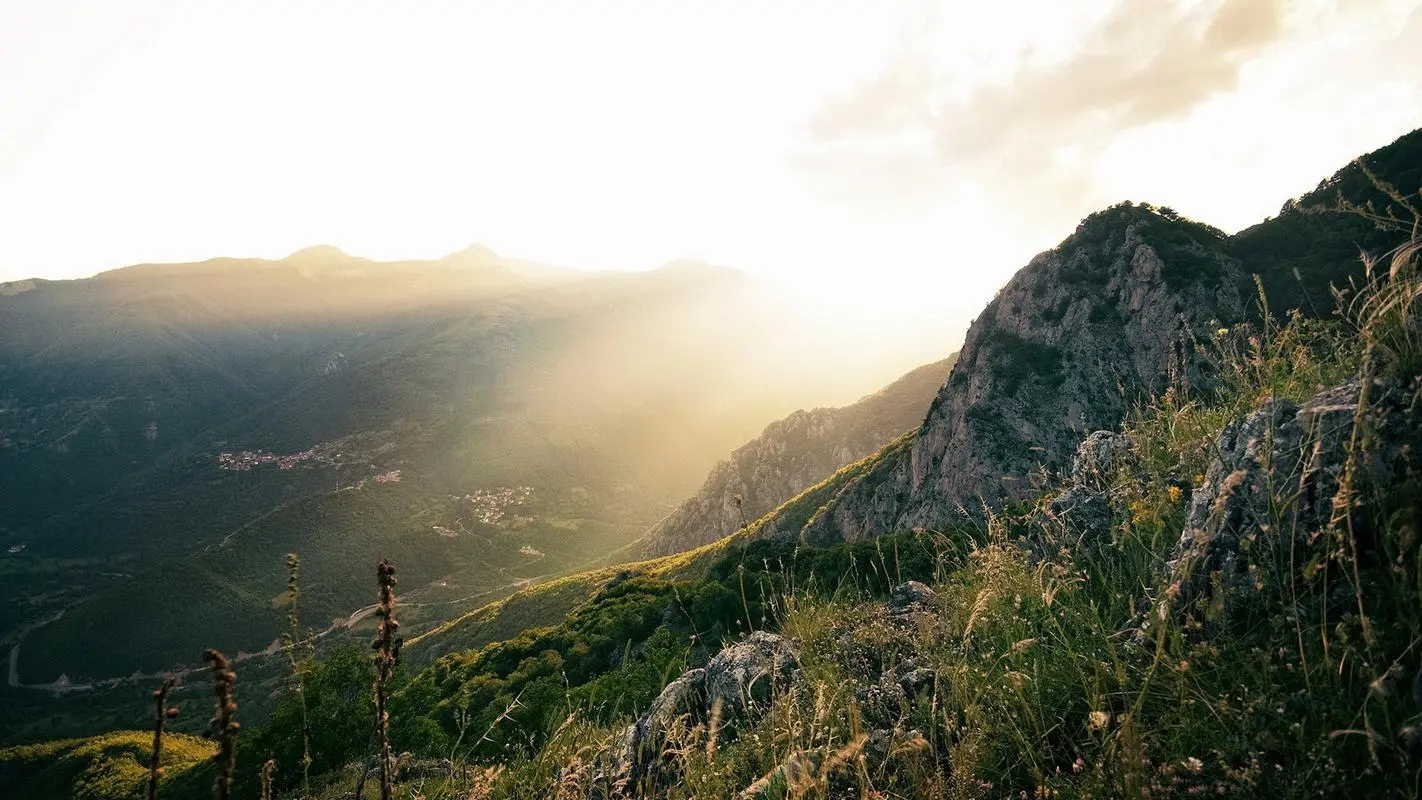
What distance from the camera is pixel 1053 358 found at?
62.7 meters

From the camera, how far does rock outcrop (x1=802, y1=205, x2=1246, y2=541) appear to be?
5619cm

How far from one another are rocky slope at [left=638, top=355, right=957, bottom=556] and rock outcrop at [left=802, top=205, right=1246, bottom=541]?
4286 centimetres

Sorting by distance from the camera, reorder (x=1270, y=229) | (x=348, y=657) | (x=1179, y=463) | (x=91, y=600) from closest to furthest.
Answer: (x=1179, y=463)
(x=348, y=657)
(x=1270, y=229)
(x=91, y=600)

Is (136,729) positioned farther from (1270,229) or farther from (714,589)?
(1270,229)

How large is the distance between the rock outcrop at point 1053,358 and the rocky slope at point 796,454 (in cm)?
4286

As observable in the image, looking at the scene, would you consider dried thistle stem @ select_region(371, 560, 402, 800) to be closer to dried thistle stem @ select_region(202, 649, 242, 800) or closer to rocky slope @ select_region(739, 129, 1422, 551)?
dried thistle stem @ select_region(202, 649, 242, 800)

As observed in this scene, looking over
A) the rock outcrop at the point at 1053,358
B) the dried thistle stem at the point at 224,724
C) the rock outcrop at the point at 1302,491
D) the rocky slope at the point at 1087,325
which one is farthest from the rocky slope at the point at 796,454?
the dried thistle stem at the point at 224,724

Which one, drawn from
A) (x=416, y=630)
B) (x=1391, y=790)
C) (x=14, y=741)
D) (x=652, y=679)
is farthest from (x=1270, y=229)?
(x=14, y=741)

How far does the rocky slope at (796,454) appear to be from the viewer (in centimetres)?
11612

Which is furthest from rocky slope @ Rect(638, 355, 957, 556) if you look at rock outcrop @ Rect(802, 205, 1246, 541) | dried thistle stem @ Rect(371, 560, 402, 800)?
dried thistle stem @ Rect(371, 560, 402, 800)

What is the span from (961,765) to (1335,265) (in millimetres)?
70066

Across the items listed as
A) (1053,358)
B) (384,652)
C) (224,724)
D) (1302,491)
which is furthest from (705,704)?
(1053,358)

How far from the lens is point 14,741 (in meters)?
107

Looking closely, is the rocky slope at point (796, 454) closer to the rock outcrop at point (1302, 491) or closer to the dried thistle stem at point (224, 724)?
the rock outcrop at point (1302, 491)
